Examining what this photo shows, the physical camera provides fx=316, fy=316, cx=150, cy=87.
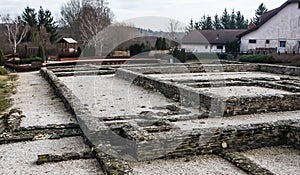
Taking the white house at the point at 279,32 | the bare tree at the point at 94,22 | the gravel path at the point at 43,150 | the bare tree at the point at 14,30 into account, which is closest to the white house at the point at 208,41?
the white house at the point at 279,32

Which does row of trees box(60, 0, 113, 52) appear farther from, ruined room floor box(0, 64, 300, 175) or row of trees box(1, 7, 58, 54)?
ruined room floor box(0, 64, 300, 175)

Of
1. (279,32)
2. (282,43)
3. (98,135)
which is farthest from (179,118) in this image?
(279,32)

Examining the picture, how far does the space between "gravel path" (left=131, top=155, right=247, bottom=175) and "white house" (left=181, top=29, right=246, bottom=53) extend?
42.0 meters

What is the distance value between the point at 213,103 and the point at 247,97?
3.62ft

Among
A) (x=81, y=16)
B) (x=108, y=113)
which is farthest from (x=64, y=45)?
(x=108, y=113)

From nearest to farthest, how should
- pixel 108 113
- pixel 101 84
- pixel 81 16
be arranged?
pixel 108 113
pixel 101 84
pixel 81 16

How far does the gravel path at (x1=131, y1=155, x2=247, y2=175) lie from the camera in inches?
218

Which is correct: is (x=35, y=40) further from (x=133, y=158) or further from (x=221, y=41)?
(x=133, y=158)

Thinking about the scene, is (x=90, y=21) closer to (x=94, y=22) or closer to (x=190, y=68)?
(x=94, y=22)

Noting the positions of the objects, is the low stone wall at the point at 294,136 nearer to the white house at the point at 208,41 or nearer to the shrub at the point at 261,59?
the shrub at the point at 261,59

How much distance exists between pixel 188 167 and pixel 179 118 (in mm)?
3125

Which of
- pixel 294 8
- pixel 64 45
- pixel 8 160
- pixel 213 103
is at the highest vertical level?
pixel 294 8

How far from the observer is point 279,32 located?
33812 mm

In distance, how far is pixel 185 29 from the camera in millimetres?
66500
